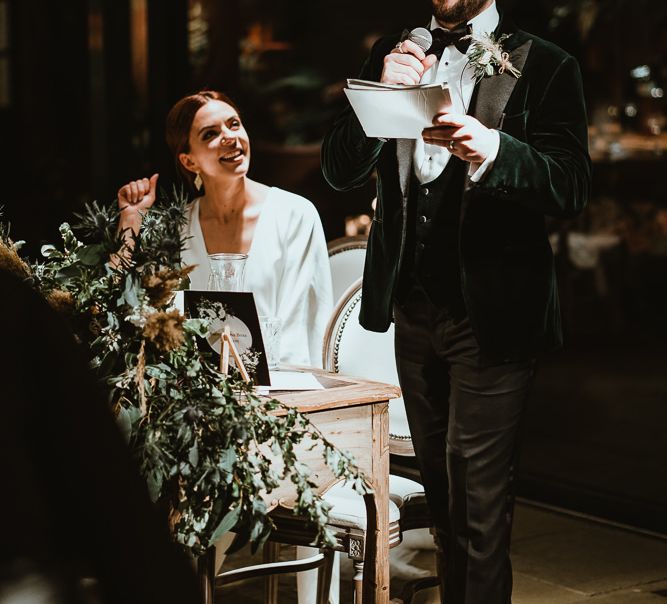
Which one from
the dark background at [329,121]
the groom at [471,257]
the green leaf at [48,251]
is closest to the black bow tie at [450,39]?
the groom at [471,257]

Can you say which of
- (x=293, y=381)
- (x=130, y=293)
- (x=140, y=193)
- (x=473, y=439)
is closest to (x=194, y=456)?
(x=130, y=293)

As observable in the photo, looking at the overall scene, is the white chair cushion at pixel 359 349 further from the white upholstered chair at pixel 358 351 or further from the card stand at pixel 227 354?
the card stand at pixel 227 354

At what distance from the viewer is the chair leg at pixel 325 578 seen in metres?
2.99

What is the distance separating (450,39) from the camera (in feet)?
8.19

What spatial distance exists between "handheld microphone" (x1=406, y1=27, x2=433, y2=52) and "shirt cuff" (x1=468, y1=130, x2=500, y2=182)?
311 millimetres

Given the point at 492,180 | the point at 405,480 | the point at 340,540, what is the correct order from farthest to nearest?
the point at 405,480, the point at 340,540, the point at 492,180

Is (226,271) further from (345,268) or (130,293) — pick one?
(345,268)

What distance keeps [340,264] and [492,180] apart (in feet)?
3.87

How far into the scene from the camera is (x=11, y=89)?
6.26 m

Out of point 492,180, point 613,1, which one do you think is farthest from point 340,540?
point 613,1

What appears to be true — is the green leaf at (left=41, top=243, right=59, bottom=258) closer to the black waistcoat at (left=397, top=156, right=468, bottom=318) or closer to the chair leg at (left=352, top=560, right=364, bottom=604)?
the black waistcoat at (left=397, top=156, right=468, bottom=318)

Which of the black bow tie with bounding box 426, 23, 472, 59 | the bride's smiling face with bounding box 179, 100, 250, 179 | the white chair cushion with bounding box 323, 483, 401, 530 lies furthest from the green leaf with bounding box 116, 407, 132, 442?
the bride's smiling face with bounding box 179, 100, 250, 179

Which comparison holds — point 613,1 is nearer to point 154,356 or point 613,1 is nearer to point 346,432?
point 346,432

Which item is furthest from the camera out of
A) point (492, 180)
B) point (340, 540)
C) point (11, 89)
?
point (11, 89)
